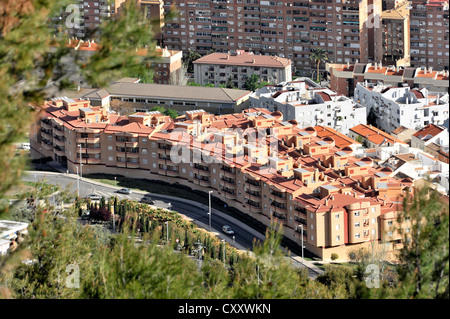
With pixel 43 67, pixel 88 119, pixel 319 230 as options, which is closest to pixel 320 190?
pixel 319 230

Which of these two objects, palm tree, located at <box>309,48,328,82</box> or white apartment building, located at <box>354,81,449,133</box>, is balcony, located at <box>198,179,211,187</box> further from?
palm tree, located at <box>309,48,328,82</box>

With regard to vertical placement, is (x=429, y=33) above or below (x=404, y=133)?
above

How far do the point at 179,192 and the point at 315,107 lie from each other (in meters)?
A: 14.7

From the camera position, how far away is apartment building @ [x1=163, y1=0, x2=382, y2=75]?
A: 9275 centimetres

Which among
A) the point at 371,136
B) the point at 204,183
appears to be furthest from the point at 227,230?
the point at 371,136

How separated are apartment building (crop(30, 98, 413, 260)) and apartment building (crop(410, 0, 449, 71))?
2667cm

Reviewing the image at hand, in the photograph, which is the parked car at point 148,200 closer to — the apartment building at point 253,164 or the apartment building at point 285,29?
the apartment building at point 253,164

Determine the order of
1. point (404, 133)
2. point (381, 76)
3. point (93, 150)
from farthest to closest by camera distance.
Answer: point (381, 76)
point (404, 133)
point (93, 150)

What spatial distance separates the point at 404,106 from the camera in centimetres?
7394

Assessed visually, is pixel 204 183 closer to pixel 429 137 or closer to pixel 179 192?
pixel 179 192

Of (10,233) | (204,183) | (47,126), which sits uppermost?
(47,126)

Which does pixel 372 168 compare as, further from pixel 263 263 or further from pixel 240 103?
pixel 263 263

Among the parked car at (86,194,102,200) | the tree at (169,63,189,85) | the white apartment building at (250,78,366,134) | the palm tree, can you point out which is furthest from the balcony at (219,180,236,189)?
the palm tree

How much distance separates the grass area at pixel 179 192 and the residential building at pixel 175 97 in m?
13.9
